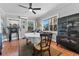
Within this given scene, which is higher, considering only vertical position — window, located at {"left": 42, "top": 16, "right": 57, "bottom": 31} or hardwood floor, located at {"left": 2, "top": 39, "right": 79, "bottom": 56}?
window, located at {"left": 42, "top": 16, "right": 57, "bottom": 31}

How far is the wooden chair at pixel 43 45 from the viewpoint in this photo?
6.69ft

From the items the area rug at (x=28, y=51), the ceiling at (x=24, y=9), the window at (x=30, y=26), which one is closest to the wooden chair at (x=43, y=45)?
the area rug at (x=28, y=51)

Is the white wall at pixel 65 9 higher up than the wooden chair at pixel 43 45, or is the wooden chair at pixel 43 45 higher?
the white wall at pixel 65 9

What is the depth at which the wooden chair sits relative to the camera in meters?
2.04

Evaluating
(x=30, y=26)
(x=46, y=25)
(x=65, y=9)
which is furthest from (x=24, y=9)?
(x=65, y=9)

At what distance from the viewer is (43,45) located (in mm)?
2113

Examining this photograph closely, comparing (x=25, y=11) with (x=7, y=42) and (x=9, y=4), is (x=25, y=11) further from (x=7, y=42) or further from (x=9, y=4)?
(x=7, y=42)

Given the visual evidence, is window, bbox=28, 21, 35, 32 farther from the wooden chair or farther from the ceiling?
the wooden chair

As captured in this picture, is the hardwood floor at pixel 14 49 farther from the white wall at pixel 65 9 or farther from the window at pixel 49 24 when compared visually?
the white wall at pixel 65 9

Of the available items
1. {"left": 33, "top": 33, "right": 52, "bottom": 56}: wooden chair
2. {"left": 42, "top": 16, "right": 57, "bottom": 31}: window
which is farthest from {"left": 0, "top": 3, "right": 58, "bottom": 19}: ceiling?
{"left": 33, "top": 33, "right": 52, "bottom": 56}: wooden chair

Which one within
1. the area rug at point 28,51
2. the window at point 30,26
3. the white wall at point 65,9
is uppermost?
the white wall at point 65,9

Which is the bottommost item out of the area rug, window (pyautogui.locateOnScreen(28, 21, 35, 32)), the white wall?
the area rug

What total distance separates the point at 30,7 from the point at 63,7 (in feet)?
2.00

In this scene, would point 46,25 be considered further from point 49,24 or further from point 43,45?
point 43,45
